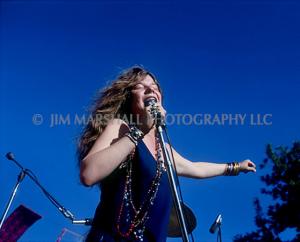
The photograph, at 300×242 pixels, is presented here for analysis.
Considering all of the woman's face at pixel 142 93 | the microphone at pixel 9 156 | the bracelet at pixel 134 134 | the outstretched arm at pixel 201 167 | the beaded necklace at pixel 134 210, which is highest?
the microphone at pixel 9 156

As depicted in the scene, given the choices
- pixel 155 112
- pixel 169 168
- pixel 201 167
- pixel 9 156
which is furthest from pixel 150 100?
pixel 9 156

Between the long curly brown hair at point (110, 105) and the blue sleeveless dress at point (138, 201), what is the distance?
244 mm

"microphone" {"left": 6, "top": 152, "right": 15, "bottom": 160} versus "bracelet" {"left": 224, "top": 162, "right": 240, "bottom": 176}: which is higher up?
"microphone" {"left": 6, "top": 152, "right": 15, "bottom": 160}

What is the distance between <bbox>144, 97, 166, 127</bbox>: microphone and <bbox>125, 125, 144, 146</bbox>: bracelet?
93 mm

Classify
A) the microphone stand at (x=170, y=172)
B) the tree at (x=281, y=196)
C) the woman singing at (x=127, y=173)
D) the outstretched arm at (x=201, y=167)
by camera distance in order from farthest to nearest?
the tree at (x=281, y=196)
the outstretched arm at (x=201, y=167)
the woman singing at (x=127, y=173)
the microphone stand at (x=170, y=172)

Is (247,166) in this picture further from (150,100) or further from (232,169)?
(150,100)

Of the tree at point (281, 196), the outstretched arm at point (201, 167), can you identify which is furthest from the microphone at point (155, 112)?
the tree at point (281, 196)

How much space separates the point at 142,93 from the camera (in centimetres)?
217

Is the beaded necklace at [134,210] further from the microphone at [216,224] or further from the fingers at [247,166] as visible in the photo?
the microphone at [216,224]

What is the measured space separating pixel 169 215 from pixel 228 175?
2.54ft

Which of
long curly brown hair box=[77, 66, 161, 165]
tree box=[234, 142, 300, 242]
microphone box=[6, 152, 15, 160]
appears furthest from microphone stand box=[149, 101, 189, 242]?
tree box=[234, 142, 300, 242]

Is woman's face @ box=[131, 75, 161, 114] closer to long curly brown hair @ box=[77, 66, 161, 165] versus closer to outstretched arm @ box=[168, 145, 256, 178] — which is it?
long curly brown hair @ box=[77, 66, 161, 165]

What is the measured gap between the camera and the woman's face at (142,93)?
2.04 metres

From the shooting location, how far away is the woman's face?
2039mm
